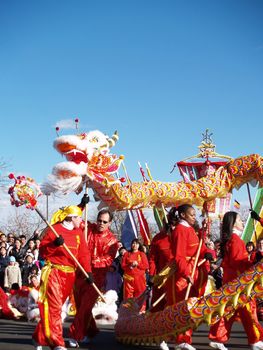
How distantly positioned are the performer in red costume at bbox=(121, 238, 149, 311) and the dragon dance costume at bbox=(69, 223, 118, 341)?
221cm

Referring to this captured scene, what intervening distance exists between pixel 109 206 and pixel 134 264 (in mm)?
2645

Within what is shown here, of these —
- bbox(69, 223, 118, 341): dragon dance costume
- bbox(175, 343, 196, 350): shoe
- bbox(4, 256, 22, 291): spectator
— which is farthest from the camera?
bbox(4, 256, 22, 291): spectator

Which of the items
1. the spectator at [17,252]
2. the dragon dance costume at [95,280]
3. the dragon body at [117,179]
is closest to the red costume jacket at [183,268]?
the dragon body at [117,179]

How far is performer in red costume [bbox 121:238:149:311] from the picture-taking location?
403 inches

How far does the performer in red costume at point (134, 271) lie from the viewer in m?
10.2

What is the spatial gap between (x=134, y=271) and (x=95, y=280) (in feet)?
7.85

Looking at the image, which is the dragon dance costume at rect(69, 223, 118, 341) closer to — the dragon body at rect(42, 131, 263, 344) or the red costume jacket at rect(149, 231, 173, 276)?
the dragon body at rect(42, 131, 263, 344)

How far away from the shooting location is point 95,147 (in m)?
7.51

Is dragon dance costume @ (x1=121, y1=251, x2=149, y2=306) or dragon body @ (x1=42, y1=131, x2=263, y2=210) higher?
dragon body @ (x1=42, y1=131, x2=263, y2=210)

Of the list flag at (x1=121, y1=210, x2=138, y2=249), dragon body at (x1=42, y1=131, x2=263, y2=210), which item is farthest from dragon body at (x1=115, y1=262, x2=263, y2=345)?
flag at (x1=121, y1=210, x2=138, y2=249)

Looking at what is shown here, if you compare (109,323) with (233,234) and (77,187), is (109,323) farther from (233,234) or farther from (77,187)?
(233,234)

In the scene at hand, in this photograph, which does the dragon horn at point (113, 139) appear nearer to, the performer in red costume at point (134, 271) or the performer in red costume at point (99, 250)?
the performer in red costume at point (99, 250)

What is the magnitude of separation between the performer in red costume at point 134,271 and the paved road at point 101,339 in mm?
1111

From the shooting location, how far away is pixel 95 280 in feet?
26.0
